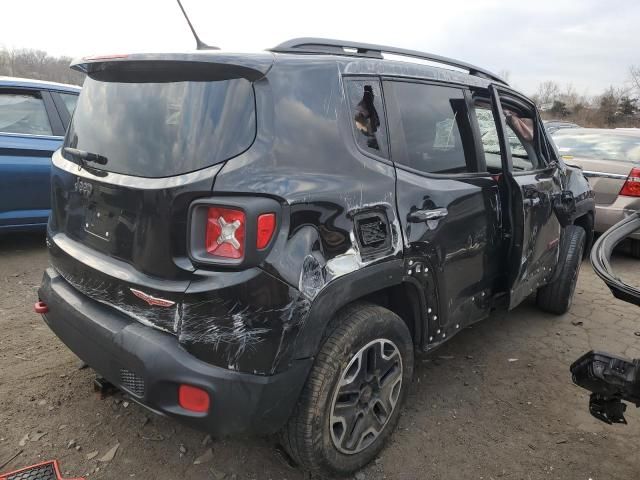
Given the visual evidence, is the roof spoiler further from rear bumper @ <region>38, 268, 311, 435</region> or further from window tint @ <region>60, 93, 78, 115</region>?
window tint @ <region>60, 93, 78, 115</region>

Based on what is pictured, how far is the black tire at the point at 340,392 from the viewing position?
77.3 inches

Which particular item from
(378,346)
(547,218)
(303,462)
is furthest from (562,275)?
(303,462)

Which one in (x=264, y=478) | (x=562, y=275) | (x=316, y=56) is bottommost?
(x=264, y=478)

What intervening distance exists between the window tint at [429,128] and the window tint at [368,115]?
68mm

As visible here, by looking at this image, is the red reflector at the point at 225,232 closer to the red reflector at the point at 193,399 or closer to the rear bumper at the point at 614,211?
the red reflector at the point at 193,399

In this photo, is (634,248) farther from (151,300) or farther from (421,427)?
(151,300)

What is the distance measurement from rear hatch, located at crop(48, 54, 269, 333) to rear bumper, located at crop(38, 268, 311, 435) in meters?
0.09

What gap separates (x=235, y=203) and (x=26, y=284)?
345 cm

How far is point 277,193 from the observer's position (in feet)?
5.74

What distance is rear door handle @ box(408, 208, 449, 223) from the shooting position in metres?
2.25

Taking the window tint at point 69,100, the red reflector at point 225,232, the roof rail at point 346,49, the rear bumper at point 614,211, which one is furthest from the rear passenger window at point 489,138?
the window tint at point 69,100

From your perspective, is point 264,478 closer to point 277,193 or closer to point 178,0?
point 277,193

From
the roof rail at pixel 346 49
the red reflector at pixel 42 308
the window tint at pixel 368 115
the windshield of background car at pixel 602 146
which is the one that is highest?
the roof rail at pixel 346 49

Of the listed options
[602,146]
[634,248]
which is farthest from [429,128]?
[602,146]
